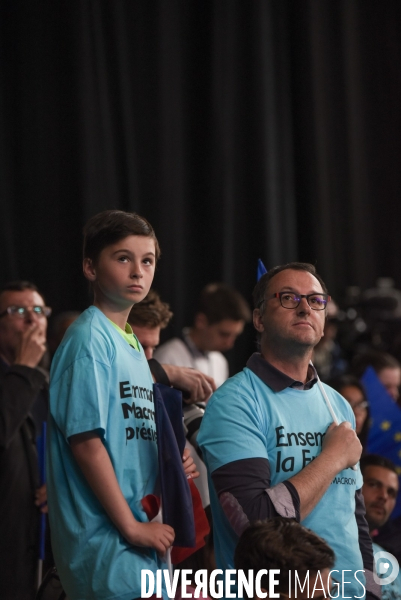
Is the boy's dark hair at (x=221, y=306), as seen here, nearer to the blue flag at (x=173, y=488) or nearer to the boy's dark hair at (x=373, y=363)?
the boy's dark hair at (x=373, y=363)

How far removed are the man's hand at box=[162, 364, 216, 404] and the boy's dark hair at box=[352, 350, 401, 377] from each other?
239cm

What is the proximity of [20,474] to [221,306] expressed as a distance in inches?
69.1

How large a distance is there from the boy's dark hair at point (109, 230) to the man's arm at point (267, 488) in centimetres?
57

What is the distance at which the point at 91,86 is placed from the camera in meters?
4.71

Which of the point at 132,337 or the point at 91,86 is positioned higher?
the point at 91,86

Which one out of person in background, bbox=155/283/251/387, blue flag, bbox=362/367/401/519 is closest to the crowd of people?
blue flag, bbox=362/367/401/519

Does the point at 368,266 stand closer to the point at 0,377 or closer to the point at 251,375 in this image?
the point at 0,377

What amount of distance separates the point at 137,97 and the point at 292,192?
63.1 inches

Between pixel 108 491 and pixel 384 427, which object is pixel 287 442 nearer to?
pixel 108 491

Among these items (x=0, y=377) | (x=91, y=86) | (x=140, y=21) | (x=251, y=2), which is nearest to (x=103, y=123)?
(x=91, y=86)

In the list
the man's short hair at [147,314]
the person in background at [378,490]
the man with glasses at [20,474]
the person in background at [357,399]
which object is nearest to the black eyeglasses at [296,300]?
the man's short hair at [147,314]

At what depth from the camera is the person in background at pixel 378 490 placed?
321cm

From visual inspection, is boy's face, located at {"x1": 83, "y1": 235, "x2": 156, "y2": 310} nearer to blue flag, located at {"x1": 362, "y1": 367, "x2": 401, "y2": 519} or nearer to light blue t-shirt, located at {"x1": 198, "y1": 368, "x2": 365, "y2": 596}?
light blue t-shirt, located at {"x1": 198, "y1": 368, "x2": 365, "y2": 596}

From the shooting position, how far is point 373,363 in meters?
4.70
